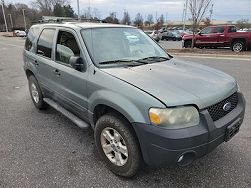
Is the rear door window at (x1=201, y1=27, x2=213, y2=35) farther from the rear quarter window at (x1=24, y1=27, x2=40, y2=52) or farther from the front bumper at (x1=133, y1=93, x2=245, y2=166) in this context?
the front bumper at (x1=133, y1=93, x2=245, y2=166)

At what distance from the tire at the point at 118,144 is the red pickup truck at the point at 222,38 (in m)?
14.8

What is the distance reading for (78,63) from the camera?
3.27 meters

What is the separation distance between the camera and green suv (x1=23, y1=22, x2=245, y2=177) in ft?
8.09

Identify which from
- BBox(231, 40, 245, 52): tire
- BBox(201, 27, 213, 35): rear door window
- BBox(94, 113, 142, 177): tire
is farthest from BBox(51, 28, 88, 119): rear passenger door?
BBox(201, 27, 213, 35): rear door window

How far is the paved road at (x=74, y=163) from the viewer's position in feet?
9.56

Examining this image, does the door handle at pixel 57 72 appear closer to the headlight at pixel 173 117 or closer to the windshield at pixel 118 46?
the windshield at pixel 118 46

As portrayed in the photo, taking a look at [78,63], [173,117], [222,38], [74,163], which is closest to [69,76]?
[78,63]

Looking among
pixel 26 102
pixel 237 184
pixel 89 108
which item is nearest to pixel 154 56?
pixel 89 108

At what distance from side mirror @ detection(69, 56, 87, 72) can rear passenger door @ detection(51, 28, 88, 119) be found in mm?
53

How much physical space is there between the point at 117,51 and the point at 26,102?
3.18 meters

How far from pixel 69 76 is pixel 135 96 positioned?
134cm

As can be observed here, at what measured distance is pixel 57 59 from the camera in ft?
13.0

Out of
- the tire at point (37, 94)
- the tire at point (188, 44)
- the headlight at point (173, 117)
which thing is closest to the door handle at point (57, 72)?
the tire at point (37, 94)

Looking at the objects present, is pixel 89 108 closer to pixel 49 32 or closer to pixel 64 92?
pixel 64 92
